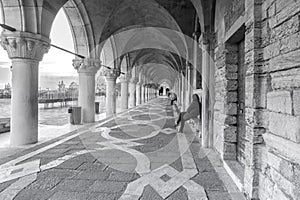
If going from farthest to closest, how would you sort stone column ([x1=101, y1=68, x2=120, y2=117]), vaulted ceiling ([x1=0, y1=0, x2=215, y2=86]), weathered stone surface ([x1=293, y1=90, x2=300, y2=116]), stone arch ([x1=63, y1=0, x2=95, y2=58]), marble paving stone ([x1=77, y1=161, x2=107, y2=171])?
1. stone column ([x1=101, y1=68, x2=120, y2=117])
2. stone arch ([x1=63, y1=0, x2=95, y2=58])
3. vaulted ceiling ([x1=0, y1=0, x2=215, y2=86])
4. marble paving stone ([x1=77, y1=161, x2=107, y2=171])
5. weathered stone surface ([x1=293, y1=90, x2=300, y2=116])

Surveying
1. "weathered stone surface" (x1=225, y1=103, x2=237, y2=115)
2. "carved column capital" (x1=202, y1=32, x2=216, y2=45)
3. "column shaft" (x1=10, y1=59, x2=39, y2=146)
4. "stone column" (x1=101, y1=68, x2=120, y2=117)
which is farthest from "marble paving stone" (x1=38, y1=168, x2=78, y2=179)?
"stone column" (x1=101, y1=68, x2=120, y2=117)

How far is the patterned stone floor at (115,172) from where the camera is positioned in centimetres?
238

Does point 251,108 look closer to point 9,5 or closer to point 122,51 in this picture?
point 9,5

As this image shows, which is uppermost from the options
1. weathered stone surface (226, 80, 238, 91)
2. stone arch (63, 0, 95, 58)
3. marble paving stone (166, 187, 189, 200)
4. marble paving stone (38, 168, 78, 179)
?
stone arch (63, 0, 95, 58)

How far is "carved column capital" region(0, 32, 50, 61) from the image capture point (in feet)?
13.8

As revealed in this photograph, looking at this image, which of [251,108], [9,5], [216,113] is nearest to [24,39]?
[9,5]

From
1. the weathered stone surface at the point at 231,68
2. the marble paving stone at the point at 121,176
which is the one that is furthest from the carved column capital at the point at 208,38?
the marble paving stone at the point at 121,176

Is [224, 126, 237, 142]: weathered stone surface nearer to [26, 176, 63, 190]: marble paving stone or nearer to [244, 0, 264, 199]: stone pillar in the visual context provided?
[244, 0, 264, 199]: stone pillar

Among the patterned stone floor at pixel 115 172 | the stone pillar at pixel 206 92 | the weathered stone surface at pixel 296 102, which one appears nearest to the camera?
the weathered stone surface at pixel 296 102

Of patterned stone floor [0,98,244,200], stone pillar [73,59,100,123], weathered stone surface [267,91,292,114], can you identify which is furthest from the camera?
stone pillar [73,59,100,123]

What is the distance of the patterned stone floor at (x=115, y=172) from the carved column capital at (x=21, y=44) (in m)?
1.82

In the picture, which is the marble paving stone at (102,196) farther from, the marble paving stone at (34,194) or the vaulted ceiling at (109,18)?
the vaulted ceiling at (109,18)

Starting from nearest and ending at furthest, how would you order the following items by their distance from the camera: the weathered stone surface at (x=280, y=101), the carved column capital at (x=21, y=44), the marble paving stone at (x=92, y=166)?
the weathered stone surface at (x=280, y=101) < the marble paving stone at (x=92, y=166) < the carved column capital at (x=21, y=44)

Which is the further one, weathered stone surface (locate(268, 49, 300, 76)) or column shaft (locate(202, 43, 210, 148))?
column shaft (locate(202, 43, 210, 148))
